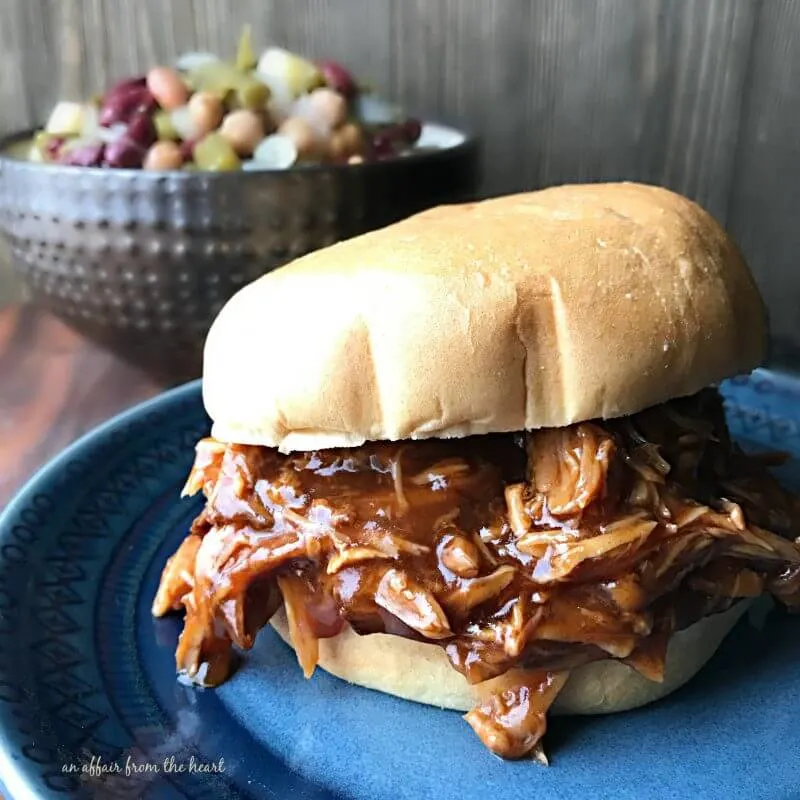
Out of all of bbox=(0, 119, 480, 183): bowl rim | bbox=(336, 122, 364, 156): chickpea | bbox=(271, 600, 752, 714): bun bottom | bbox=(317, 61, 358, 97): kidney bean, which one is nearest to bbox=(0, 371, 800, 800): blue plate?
bbox=(271, 600, 752, 714): bun bottom

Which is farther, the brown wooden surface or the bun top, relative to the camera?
the brown wooden surface

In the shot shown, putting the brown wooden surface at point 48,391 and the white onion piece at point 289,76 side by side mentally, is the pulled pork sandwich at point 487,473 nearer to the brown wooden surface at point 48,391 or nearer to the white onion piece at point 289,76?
the brown wooden surface at point 48,391

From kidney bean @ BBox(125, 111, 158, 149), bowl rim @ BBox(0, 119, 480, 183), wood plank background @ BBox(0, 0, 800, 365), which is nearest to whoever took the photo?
bowl rim @ BBox(0, 119, 480, 183)

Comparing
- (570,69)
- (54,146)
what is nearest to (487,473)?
(54,146)

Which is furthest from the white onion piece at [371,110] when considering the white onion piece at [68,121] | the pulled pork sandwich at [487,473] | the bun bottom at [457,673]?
the bun bottom at [457,673]

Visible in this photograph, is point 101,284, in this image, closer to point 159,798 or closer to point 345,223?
point 345,223

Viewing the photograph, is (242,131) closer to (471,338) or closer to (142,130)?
(142,130)

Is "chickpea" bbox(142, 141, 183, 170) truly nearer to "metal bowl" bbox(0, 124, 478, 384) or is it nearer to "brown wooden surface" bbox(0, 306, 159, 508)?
"metal bowl" bbox(0, 124, 478, 384)
